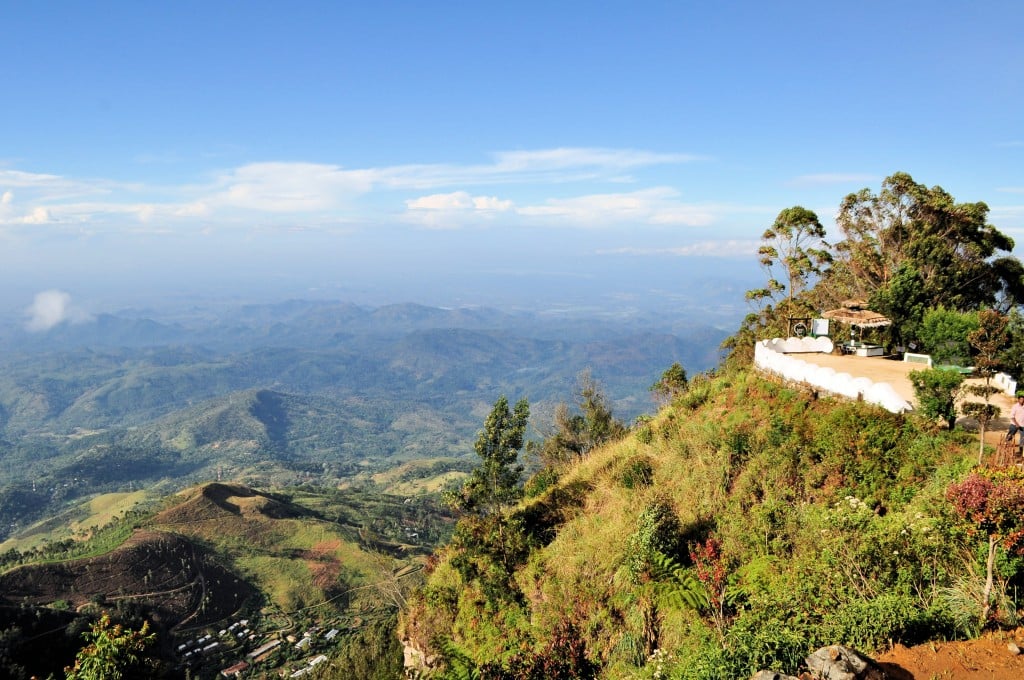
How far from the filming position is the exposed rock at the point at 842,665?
6523 millimetres

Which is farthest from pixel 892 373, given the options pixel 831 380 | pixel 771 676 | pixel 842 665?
pixel 771 676

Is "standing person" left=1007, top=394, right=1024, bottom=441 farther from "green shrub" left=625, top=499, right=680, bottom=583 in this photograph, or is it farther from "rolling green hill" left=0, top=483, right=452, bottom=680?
"rolling green hill" left=0, top=483, right=452, bottom=680

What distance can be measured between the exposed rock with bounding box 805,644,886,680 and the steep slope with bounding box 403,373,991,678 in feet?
1.64

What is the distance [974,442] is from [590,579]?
8.63 metres

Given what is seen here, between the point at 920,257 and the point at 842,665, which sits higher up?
the point at 920,257

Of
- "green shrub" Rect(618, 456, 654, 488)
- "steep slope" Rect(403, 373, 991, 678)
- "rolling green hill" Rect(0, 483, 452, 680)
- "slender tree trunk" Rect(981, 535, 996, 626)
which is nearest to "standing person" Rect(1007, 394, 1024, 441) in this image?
"steep slope" Rect(403, 373, 991, 678)

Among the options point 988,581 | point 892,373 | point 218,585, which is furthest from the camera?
point 218,585

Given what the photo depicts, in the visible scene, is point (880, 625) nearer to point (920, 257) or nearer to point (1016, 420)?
point (1016, 420)

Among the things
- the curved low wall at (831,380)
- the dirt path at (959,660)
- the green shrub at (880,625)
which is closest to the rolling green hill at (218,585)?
the curved low wall at (831,380)

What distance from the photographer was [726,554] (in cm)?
1155

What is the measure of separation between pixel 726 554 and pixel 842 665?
4963 millimetres

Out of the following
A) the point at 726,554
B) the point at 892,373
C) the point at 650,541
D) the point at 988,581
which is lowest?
the point at 726,554

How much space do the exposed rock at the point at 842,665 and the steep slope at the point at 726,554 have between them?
19.6 inches

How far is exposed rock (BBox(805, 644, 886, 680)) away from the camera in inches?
257
